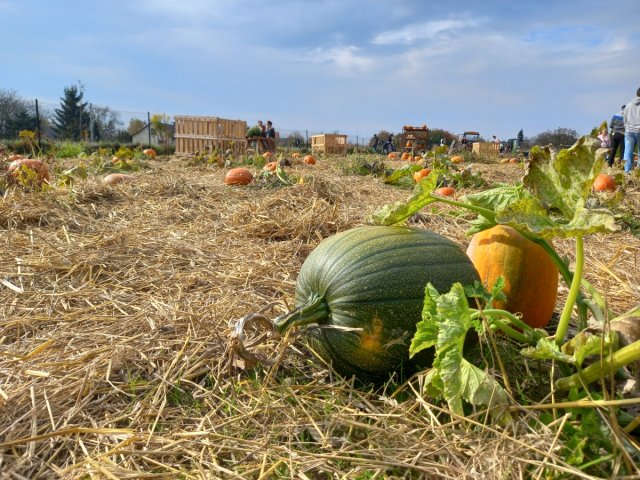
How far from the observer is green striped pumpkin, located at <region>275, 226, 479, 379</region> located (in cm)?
191

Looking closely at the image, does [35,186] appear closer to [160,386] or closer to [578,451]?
[160,386]

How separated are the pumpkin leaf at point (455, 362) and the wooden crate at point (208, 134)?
16.9 m

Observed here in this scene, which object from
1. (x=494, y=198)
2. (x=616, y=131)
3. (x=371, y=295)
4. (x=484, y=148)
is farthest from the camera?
(x=484, y=148)

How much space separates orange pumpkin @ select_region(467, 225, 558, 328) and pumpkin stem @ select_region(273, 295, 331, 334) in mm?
802

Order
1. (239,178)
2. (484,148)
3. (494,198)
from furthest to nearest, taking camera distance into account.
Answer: (484,148), (239,178), (494,198)

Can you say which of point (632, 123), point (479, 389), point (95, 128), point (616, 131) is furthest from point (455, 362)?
point (95, 128)

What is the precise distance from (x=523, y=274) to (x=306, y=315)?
0.98 meters

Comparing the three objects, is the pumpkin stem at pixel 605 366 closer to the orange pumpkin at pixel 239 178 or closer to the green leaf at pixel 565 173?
the green leaf at pixel 565 173

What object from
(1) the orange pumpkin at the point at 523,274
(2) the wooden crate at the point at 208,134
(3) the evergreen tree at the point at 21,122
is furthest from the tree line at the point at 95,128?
(1) the orange pumpkin at the point at 523,274

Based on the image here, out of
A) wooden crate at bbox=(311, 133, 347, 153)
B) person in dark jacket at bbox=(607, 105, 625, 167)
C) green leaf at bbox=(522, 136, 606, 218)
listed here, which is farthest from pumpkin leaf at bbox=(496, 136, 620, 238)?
wooden crate at bbox=(311, 133, 347, 153)

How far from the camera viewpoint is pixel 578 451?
142 cm

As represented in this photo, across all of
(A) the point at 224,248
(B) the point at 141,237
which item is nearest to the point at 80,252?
(B) the point at 141,237

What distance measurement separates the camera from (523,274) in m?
2.24

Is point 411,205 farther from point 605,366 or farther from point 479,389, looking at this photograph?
point 605,366
